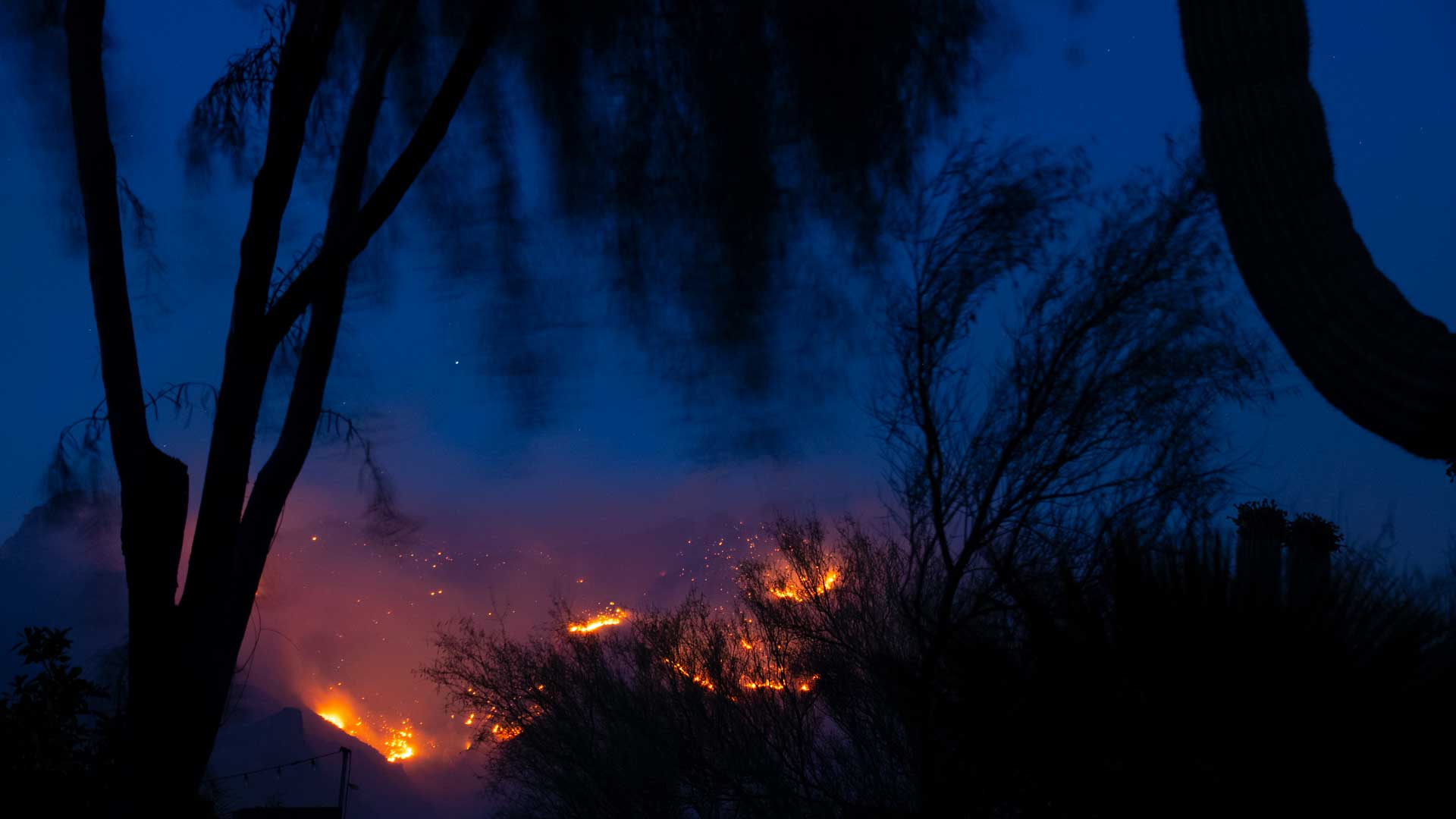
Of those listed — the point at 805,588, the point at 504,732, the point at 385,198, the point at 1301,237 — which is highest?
the point at 385,198

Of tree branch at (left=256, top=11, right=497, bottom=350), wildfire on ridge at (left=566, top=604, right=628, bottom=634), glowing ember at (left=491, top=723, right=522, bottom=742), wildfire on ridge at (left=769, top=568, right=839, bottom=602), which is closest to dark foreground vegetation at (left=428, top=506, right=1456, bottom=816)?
tree branch at (left=256, top=11, right=497, bottom=350)

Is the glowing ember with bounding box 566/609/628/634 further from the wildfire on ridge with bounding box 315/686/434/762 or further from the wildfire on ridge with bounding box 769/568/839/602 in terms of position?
the wildfire on ridge with bounding box 315/686/434/762

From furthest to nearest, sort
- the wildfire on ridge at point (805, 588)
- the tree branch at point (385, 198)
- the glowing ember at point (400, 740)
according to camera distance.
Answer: the glowing ember at point (400, 740), the wildfire on ridge at point (805, 588), the tree branch at point (385, 198)

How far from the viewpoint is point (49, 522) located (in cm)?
497

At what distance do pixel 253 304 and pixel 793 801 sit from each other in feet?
22.1

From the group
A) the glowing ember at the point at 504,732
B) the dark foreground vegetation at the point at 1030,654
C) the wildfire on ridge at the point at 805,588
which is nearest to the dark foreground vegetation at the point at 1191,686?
the dark foreground vegetation at the point at 1030,654

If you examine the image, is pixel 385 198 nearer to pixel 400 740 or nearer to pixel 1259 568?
pixel 1259 568

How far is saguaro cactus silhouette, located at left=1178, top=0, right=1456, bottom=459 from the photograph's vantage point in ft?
11.9

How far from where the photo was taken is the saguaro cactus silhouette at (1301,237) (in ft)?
11.9

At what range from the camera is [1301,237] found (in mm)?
4207

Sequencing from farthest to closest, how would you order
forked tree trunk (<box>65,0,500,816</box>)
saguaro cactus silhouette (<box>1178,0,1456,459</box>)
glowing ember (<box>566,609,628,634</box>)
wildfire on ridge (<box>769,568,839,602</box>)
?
glowing ember (<box>566,609,628,634</box>)
wildfire on ridge (<box>769,568,839,602</box>)
saguaro cactus silhouette (<box>1178,0,1456,459</box>)
forked tree trunk (<box>65,0,500,816</box>)

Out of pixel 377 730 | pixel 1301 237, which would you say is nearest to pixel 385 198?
pixel 1301 237

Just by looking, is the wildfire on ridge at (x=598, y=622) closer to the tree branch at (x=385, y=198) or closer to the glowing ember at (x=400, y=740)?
the tree branch at (x=385, y=198)

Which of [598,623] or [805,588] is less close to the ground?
[598,623]
